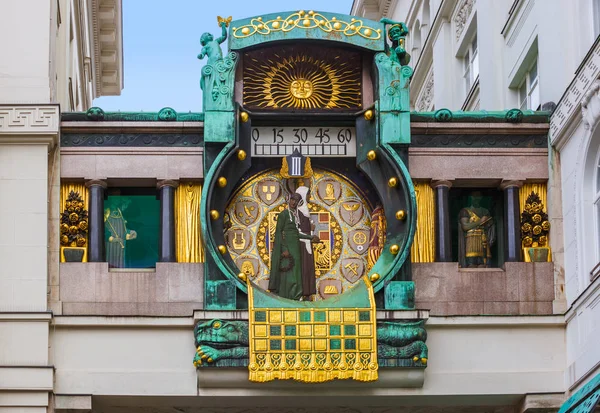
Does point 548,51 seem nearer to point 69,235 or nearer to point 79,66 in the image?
point 69,235

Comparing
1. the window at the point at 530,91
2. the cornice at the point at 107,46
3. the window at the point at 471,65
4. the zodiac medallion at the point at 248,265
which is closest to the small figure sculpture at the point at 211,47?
the zodiac medallion at the point at 248,265

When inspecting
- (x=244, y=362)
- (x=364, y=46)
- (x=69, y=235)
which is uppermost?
(x=364, y=46)

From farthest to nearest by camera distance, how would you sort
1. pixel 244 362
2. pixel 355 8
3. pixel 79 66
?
pixel 355 8, pixel 79 66, pixel 244 362

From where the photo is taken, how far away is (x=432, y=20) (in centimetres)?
4181

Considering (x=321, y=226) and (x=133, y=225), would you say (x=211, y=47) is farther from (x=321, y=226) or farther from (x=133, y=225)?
(x=321, y=226)

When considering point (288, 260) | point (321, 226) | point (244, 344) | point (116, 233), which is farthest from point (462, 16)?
point (244, 344)

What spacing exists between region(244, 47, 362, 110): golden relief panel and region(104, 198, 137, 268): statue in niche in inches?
94.6

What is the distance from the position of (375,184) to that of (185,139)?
112 inches

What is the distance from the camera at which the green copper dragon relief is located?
90.5ft

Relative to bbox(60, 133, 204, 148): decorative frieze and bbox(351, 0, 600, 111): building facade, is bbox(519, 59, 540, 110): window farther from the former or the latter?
bbox(60, 133, 204, 148): decorative frieze

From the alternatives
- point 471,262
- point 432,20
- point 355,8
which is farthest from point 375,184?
point 355,8

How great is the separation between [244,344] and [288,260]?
161 centimetres

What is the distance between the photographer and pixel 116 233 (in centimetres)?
2889

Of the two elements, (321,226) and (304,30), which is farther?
(321,226)
